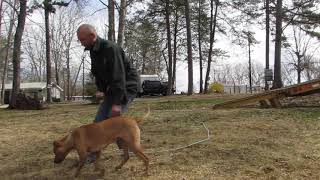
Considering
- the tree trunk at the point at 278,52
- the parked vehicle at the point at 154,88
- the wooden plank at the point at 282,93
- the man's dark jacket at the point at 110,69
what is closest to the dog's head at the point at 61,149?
the man's dark jacket at the point at 110,69

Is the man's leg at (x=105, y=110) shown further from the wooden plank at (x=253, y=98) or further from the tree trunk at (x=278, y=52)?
the tree trunk at (x=278, y=52)

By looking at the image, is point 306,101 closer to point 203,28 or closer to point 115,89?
point 115,89

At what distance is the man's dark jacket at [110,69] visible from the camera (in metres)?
6.72

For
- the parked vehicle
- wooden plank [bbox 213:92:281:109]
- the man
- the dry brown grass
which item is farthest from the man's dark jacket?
the parked vehicle

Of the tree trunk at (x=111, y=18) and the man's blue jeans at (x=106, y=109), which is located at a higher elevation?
the tree trunk at (x=111, y=18)

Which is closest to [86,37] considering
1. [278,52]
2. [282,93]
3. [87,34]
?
[87,34]

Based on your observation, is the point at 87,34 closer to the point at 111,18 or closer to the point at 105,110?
the point at 105,110

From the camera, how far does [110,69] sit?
6.75m

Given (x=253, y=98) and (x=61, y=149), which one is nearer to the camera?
(x=61, y=149)

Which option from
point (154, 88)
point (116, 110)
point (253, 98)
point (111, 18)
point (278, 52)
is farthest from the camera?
point (154, 88)

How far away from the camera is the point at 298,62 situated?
6525 cm

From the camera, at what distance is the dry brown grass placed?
7.29 meters

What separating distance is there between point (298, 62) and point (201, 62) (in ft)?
63.1

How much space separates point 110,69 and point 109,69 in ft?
0.07
